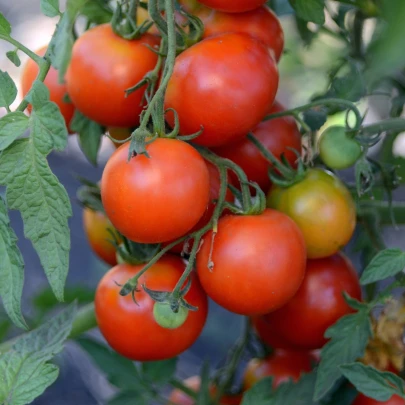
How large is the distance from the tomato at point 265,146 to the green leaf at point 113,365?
33 cm

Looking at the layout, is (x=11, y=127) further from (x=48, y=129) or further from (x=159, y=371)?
(x=159, y=371)

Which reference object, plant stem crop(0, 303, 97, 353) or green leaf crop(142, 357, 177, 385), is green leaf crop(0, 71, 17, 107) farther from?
green leaf crop(142, 357, 177, 385)

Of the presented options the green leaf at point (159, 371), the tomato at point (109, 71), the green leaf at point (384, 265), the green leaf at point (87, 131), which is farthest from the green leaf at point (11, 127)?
the green leaf at point (159, 371)

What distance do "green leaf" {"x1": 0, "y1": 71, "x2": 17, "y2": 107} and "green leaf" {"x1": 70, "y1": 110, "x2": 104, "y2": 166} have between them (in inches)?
8.4

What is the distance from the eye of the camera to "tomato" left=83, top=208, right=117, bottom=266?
866 mm

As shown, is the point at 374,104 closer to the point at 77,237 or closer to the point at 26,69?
the point at 77,237

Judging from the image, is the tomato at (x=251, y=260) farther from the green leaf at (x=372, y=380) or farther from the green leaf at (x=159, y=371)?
the green leaf at (x=159, y=371)

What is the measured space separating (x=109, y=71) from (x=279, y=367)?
1.52 feet

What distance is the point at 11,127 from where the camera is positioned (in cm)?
58

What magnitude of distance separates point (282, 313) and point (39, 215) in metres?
0.34

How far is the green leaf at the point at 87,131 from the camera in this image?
0.81 m

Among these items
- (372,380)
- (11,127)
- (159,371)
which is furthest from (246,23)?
(159,371)

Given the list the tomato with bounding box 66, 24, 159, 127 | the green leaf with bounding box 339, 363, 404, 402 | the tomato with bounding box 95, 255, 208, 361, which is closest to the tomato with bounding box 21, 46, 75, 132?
the tomato with bounding box 66, 24, 159, 127

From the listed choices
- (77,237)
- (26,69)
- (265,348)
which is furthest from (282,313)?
(77,237)
